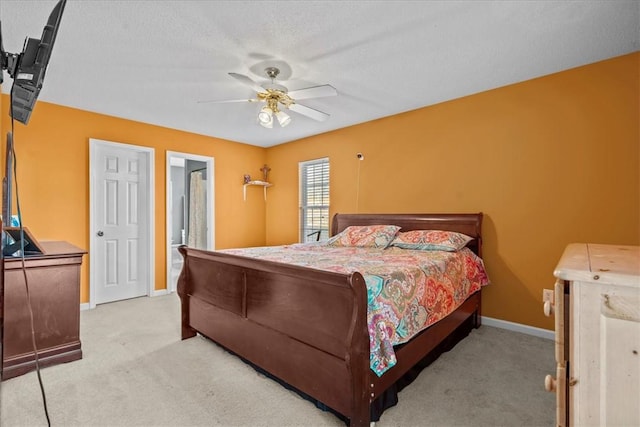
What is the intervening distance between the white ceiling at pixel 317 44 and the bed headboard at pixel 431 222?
1.34 m

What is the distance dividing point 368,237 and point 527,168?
1716 millimetres

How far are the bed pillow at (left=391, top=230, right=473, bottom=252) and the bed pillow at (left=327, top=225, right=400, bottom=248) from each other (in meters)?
0.11

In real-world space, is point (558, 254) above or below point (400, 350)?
above

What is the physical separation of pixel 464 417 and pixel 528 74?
292cm

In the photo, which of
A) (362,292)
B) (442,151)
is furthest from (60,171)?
(442,151)

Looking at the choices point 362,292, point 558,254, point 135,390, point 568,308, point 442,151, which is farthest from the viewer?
point 442,151

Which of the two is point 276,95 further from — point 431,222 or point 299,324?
point 431,222

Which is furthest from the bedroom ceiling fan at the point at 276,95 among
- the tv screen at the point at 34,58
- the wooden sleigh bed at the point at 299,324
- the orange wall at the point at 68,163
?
the orange wall at the point at 68,163

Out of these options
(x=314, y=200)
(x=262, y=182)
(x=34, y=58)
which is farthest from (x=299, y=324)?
(x=262, y=182)

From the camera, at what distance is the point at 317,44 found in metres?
2.40

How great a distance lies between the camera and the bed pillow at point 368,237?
11.4 feet

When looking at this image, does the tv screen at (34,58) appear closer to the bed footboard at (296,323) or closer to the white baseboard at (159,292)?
the bed footboard at (296,323)

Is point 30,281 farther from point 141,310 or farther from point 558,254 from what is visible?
point 558,254

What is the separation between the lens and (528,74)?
9.59 ft
